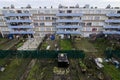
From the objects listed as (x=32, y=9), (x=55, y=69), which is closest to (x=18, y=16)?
(x=32, y=9)

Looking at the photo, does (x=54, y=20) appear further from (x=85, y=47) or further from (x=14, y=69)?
(x=14, y=69)

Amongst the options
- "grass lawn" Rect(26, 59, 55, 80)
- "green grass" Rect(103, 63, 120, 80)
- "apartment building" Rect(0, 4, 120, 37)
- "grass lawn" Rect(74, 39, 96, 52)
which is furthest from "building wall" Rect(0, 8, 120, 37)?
"green grass" Rect(103, 63, 120, 80)

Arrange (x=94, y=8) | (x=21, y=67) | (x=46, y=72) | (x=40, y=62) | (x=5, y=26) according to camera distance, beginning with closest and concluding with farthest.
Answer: (x=46, y=72)
(x=21, y=67)
(x=40, y=62)
(x=94, y=8)
(x=5, y=26)

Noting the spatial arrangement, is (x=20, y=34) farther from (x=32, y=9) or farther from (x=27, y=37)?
(x=32, y=9)

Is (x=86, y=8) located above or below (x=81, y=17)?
above

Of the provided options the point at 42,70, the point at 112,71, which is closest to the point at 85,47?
the point at 112,71

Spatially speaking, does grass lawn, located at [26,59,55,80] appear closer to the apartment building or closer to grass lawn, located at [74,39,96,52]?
grass lawn, located at [74,39,96,52]

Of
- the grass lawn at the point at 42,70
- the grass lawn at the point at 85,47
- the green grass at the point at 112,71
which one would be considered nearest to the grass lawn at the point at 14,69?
the grass lawn at the point at 42,70
